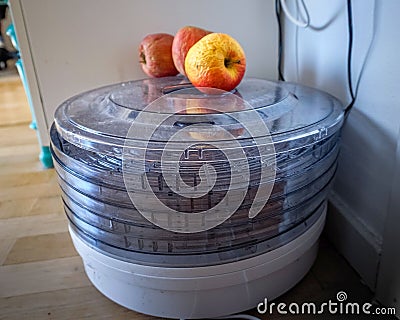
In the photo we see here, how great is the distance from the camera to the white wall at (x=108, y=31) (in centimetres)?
88

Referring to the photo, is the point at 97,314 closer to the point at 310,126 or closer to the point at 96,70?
the point at 310,126

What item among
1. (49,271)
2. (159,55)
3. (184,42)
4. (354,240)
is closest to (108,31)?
(159,55)

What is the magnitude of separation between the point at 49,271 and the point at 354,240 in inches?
21.3

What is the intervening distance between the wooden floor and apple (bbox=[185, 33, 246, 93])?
0.36 meters

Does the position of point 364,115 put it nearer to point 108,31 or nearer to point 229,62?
point 229,62

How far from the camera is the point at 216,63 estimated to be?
0.58 m

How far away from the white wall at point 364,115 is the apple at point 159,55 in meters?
0.31

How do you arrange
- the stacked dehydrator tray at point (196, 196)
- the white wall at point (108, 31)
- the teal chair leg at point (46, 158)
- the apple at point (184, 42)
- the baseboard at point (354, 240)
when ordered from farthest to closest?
the teal chair leg at point (46, 158)
the white wall at point (108, 31)
the apple at point (184, 42)
the baseboard at point (354, 240)
the stacked dehydrator tray at point (196, 196)

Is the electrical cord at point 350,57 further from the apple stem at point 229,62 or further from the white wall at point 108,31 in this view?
the white wall at point 108,31

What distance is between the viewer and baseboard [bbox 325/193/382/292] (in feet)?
1.94

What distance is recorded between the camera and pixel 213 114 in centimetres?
54

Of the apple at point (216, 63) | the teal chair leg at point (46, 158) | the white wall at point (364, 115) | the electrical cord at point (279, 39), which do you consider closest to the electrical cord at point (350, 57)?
the white wall at point (364, 115)

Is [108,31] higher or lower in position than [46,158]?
higher

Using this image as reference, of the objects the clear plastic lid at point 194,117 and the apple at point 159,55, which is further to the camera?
the apple at point 159,55
